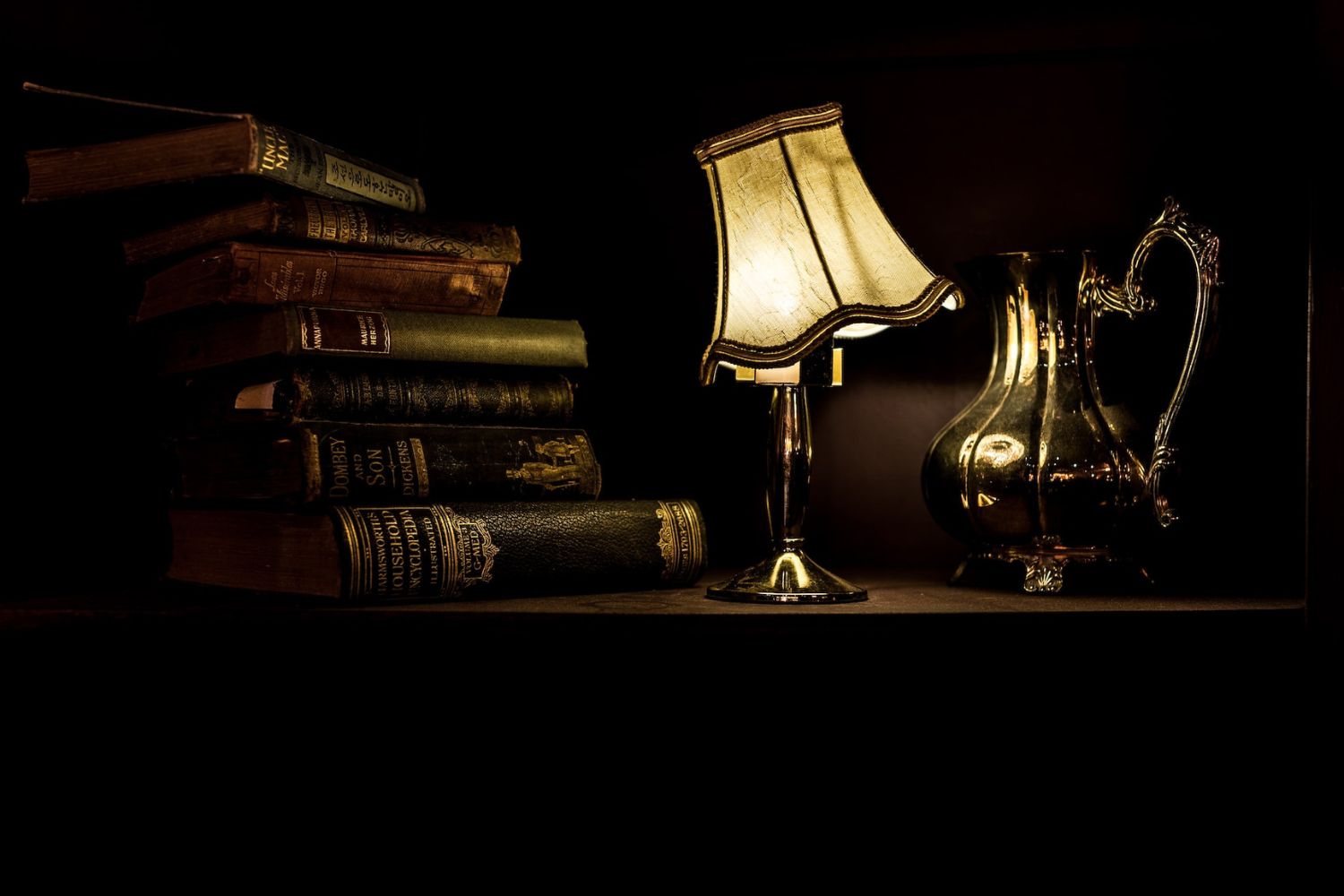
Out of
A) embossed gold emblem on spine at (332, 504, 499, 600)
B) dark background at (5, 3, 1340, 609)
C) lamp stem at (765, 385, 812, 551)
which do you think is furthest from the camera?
dark background at (5, 3, 1340, 609)

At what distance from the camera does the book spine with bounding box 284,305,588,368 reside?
3.13 feet

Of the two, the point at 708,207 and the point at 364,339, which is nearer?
the point at 364,339

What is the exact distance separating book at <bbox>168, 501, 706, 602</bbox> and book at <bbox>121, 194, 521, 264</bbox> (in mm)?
216

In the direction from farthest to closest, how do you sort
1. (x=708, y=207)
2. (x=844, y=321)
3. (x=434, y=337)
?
(x=708, y=207), (x=434, y=337), (x=844, y=321)

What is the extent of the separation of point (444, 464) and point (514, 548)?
9 cm

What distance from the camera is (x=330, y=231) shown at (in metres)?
0.99

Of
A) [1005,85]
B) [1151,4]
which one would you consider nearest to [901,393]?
[1005,85]

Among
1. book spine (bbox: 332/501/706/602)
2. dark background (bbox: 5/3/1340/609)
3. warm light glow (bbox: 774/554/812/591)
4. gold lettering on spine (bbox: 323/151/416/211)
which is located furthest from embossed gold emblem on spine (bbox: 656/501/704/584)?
gold lettering on spine (bbox: 323/151/416/211)

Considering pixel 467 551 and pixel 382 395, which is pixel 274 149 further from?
pixel 467 551

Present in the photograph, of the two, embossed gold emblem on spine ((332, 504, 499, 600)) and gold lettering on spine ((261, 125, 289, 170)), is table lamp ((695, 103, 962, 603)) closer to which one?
embossed gold emblem on spine ((332, 504, 499, 600))

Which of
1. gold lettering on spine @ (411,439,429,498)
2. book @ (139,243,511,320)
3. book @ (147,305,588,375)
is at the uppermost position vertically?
book @ (139,243,511,320)

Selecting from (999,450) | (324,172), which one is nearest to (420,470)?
(324,172)

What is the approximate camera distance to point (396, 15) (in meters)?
1.28

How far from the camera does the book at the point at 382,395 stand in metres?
0.96
